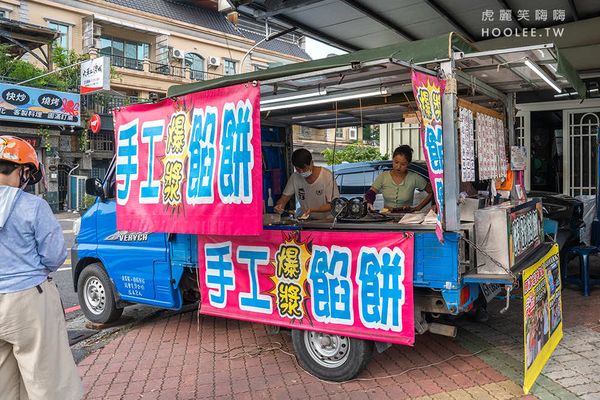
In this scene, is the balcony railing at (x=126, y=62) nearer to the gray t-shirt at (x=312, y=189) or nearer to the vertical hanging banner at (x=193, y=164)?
the gray t-shirt at (x=312, y=189)

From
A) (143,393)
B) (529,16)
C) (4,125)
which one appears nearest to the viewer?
(143,393)

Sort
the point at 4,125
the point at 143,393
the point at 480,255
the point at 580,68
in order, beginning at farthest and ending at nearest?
1. the point at 4,125
2. the point at 580,68
3. the point at 143,393
4. the point at 480,255

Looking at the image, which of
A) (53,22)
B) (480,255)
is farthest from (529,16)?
(53,22)

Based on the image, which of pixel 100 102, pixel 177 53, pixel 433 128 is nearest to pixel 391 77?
pixel 433 128

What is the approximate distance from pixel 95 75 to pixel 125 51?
7.88m

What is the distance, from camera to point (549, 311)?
4.26m

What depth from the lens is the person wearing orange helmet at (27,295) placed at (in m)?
2.79

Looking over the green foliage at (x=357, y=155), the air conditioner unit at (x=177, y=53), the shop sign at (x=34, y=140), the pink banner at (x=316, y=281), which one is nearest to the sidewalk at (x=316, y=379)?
the pink banner at (x=316, y=281)

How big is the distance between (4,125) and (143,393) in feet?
72.8

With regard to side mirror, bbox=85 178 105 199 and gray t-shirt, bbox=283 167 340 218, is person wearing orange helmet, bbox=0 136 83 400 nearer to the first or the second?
side mirror, bbox=85 178 105 199

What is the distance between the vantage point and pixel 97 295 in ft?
19.6

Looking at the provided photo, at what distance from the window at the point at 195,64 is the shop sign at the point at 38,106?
29.7 feet

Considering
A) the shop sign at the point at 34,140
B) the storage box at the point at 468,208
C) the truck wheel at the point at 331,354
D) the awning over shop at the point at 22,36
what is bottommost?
the truck wheel at the point at 331,354

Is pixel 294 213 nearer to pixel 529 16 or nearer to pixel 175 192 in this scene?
pixel 175 192
